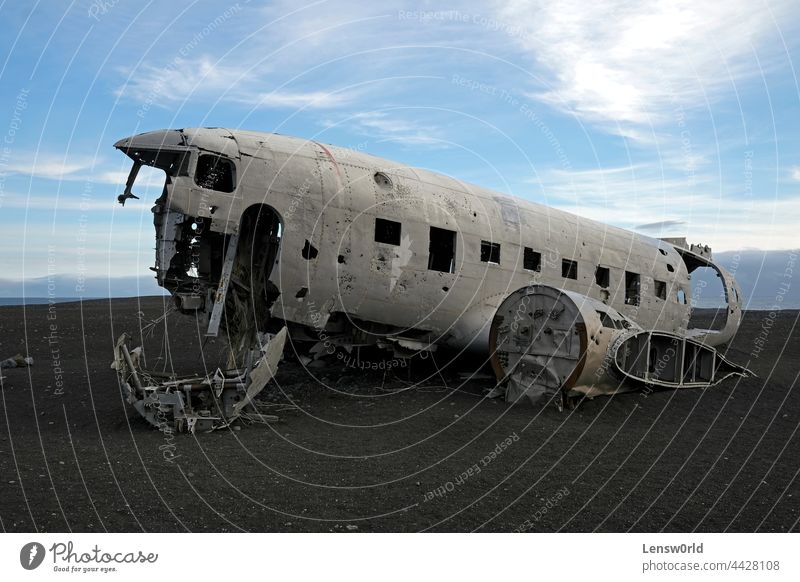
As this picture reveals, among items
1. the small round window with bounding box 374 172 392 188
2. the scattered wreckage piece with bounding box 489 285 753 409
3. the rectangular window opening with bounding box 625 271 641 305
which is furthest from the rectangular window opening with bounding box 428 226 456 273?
the rectangular window opening with bounding box 625 271 641 305

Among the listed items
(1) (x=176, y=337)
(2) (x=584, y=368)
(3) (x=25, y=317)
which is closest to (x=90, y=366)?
(1) (x=176, y=337)

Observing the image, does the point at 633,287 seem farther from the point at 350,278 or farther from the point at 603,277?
the point at 350,278

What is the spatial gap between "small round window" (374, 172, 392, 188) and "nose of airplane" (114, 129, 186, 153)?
12.3 feet

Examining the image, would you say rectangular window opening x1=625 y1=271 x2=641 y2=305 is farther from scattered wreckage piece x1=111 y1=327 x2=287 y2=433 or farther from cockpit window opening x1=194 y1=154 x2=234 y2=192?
cockpit window opening x1=194 y1=154 x2=234 y2=192

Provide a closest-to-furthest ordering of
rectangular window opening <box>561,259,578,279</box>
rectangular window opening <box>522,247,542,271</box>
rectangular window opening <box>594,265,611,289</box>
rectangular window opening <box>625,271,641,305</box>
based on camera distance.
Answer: rectangular window opening <box>522,247,542,271</box>
rectangular window opening <box>561,259,578,279</box>
rectangular window opening <box>594,265,611,289</box>
rectangular window opening <box>625,271,641,305</box>

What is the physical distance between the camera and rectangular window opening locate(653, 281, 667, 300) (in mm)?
19234

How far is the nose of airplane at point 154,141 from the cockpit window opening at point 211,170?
0.44 m

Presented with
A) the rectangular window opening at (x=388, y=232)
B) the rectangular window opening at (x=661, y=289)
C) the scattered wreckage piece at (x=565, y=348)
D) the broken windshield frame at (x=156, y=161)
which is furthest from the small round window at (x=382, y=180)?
the rectangular window opening at (x=661, y=289)

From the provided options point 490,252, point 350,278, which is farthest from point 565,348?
point 350,278

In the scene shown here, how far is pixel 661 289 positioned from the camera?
1939 centimetres

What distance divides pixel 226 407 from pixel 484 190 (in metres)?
8.14

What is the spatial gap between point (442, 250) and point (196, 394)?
6.20 metres

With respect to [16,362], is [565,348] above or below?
above

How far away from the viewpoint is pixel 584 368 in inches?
488
